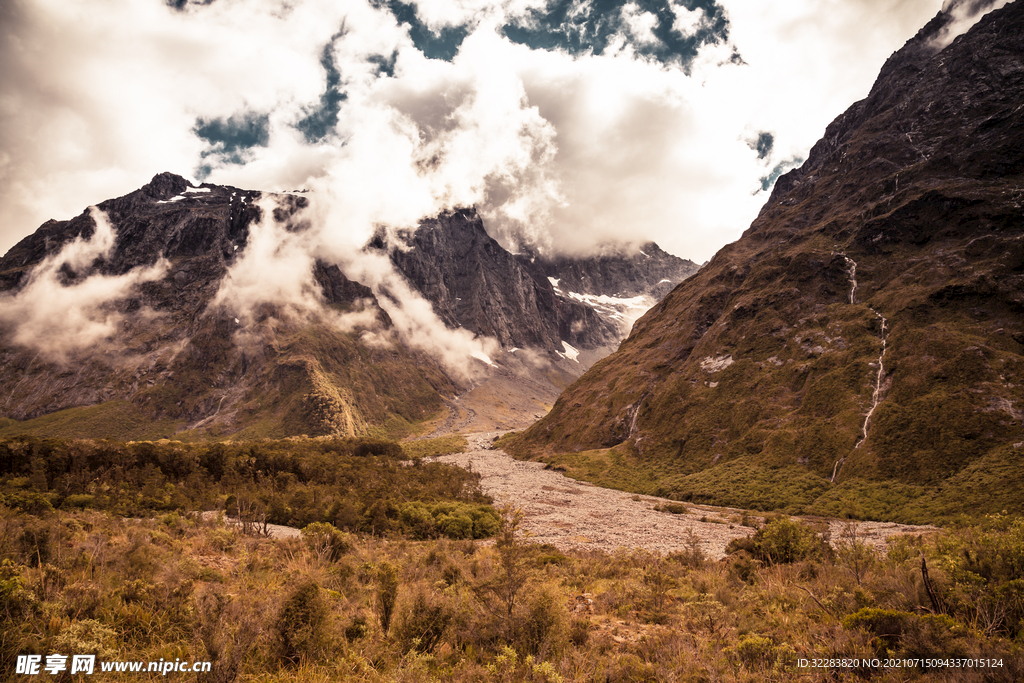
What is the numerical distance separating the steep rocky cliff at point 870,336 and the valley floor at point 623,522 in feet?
23.3

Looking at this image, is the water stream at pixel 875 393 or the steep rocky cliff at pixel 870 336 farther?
the water stream at pixel 875 393

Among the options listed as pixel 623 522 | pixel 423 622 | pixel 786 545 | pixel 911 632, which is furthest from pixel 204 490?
pixel 911 632

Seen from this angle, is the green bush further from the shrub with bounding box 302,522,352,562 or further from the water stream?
the water stream

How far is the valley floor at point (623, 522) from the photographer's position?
1194 inches

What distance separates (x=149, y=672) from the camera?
24.0ft

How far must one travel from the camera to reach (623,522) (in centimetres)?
3981

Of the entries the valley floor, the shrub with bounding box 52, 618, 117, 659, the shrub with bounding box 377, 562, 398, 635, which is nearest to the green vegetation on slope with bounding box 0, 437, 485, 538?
the valley floor

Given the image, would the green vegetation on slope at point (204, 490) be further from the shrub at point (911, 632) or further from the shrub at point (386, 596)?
the shrub at point (911, 632)

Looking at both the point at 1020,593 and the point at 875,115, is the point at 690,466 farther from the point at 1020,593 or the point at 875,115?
the point at 875,115

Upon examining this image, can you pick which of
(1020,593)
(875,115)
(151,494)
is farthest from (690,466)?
(875,115)

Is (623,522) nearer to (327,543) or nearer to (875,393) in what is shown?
(327,543)

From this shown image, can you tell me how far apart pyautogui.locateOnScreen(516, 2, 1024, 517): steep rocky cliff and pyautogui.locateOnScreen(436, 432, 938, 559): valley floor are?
23.3 ft

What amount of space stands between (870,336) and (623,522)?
53.3 metres

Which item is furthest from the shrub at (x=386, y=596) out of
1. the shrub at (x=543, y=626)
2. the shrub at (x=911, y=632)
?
the shrub at (x=911, y=632)
